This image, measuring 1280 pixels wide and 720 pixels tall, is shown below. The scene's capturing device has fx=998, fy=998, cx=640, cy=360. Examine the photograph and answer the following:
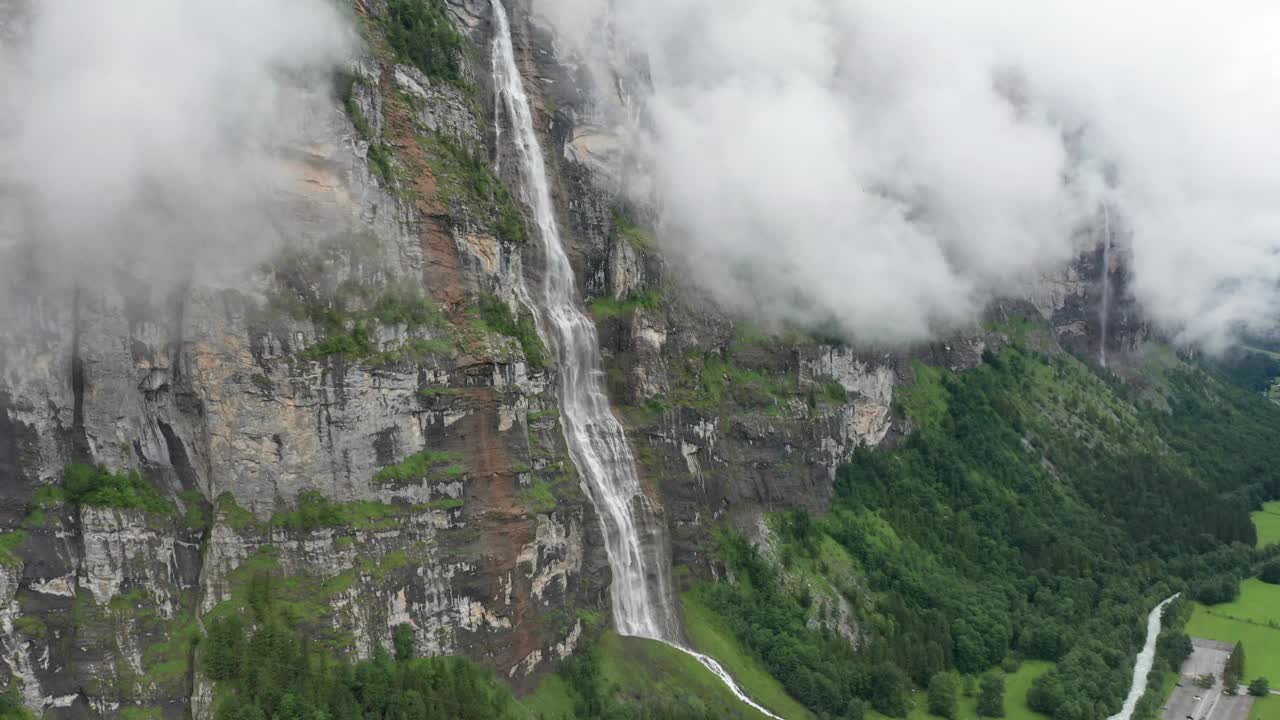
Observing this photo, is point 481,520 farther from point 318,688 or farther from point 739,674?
Answer: point 739,674

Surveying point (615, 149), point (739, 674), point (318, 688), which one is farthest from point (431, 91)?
point (739, 674)

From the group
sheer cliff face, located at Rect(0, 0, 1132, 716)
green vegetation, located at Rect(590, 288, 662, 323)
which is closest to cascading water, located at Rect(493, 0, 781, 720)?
green vegetation, located at Rect(590, 288, 662, 323)

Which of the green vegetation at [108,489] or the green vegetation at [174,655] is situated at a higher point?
the green vegetation at [108,489]

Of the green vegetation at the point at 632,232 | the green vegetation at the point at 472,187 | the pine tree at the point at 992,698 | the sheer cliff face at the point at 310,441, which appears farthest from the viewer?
the green vegetation at the point at 632,232

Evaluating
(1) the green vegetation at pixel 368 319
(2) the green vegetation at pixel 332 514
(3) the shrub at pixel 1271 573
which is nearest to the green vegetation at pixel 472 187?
(1) the green vegetation at pixel 368 319

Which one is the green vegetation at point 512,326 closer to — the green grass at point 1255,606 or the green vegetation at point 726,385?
the green vegetation at point 726,385

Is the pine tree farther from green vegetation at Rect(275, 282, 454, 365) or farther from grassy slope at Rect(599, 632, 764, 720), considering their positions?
green vegetation at Rect(275, 282, 454, 365)

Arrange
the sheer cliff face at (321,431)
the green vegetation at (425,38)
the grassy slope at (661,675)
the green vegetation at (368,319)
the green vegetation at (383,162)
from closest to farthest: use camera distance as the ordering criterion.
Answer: the sheer cliff face at (321,431) < the green vegetation at (368,319) < the green vegetation at (383,162) < the green vegetation at (425,38) < the grassy slope at (661,675)
